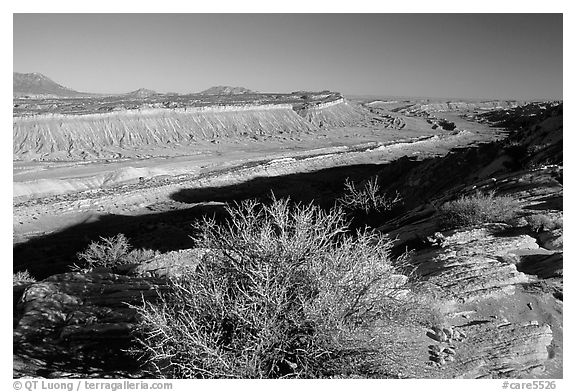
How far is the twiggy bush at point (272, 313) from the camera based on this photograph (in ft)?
18.0

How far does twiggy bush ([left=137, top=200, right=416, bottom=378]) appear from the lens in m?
5.48

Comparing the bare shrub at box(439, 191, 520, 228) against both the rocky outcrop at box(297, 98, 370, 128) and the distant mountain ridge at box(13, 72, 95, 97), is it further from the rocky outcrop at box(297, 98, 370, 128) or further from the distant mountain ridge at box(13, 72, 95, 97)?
the distant mountain ridge at box(13, 72, 95, 97)

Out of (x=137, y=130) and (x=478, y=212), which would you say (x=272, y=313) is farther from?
(x=137, y=130)

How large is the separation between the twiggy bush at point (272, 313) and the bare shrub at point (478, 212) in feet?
22.7

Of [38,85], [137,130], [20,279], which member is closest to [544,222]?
[20,279]

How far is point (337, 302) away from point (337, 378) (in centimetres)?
101

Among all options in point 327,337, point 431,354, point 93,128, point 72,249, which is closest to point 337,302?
point 327,337

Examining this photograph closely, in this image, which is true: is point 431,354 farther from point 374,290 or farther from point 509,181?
point 509,181

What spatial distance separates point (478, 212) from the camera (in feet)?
39.7

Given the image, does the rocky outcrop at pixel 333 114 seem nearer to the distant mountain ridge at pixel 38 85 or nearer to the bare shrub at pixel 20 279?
the bare shrub at pixel 20 279

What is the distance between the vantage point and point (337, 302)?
575cm

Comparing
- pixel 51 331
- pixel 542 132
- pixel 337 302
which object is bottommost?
pixel 51 331

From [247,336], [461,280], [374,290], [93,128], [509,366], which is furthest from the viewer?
[93,128]

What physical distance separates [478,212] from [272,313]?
8607 millimetres
